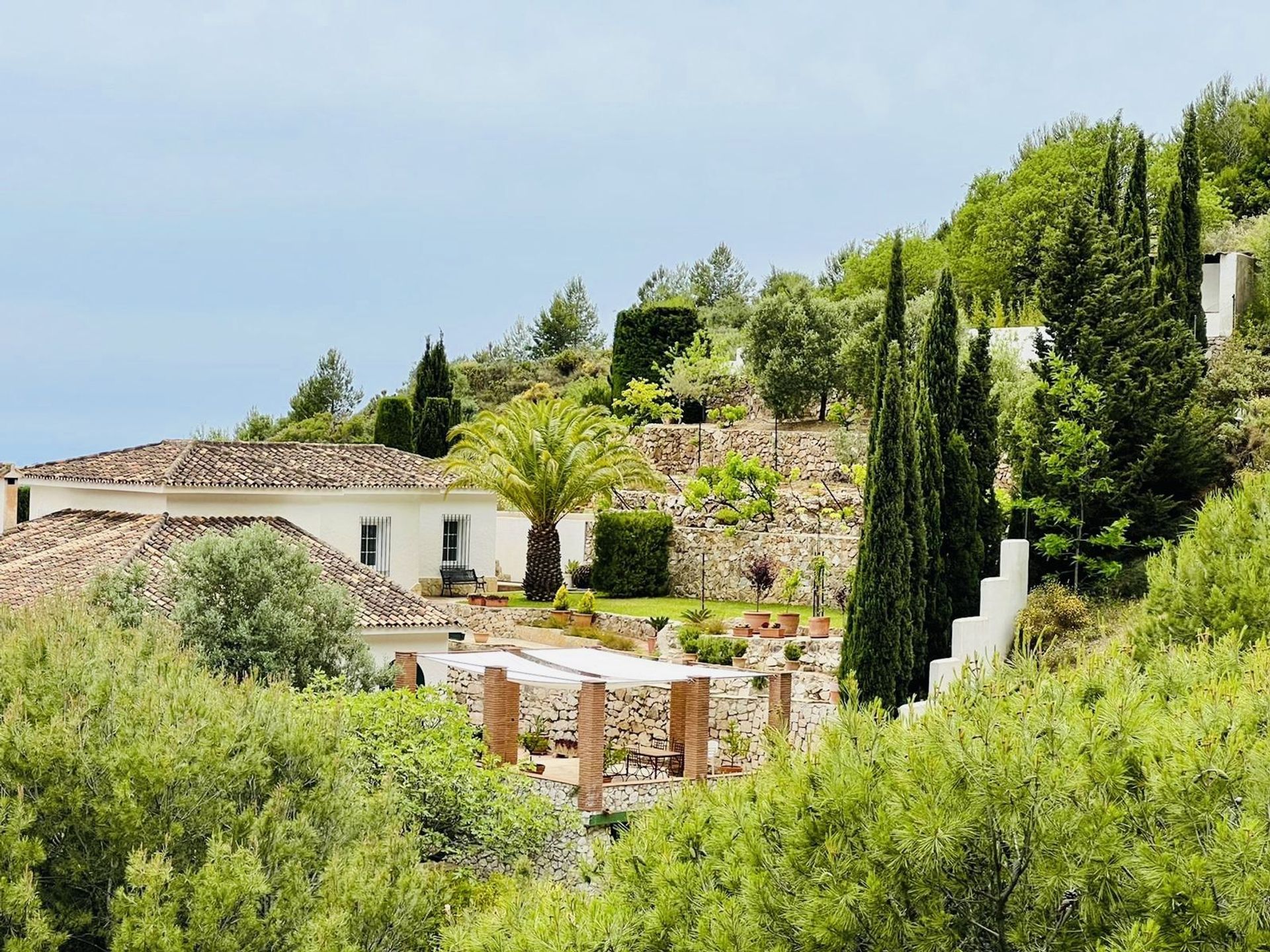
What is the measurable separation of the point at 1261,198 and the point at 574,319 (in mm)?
33796

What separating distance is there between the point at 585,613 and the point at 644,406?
48.4 feet

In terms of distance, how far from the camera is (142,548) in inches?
1122

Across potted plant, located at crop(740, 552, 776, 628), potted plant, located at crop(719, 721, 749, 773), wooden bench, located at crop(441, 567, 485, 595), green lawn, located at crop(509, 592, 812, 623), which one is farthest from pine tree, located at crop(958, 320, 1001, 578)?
wooden bench, located at crop(441, 567, 485, 595)

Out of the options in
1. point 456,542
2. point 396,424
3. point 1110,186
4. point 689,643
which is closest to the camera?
point 1110,186

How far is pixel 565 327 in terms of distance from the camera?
74.0 m

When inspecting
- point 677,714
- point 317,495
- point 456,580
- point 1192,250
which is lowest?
point 677,714

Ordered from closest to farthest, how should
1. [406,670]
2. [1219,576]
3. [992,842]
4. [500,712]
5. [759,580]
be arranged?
[992,842] → [1219,576] → [500,712] → [406,670] → [759,580]

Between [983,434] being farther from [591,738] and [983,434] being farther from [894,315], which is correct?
[591,738]

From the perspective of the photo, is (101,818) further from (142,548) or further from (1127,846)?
(142,548)

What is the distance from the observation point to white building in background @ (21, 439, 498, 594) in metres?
32.7

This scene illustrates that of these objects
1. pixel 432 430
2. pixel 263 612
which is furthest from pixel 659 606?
pixel 263 612

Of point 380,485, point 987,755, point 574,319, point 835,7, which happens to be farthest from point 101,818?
point 574,319

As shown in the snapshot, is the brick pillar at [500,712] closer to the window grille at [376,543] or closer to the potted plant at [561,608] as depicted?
the potted plant at [561,608]

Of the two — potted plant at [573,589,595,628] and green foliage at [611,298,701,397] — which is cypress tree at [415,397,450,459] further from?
potted plant at [573,589,595,628]
